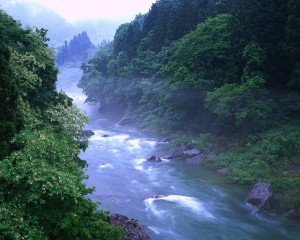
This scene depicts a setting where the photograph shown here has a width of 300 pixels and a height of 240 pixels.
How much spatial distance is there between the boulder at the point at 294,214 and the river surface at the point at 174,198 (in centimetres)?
53

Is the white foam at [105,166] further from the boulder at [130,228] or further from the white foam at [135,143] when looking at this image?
the boulder at [130,228]

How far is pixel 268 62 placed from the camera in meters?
37.3

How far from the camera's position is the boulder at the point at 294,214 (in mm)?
24609

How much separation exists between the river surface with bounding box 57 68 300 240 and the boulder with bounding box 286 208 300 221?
533 mm

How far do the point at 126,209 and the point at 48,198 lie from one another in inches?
527

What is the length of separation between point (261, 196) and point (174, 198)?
6290 millimetres

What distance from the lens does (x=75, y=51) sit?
552 ft

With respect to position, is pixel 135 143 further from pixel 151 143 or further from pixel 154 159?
pixel 154 159

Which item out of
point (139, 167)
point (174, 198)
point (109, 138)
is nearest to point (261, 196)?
point (174, 198)

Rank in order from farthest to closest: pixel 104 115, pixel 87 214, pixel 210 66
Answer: pixel 104 115, pixel 210 66, pixel 87 214

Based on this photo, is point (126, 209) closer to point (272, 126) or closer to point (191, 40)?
point (272, 126)

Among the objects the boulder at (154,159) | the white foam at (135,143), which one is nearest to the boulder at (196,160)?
the boulder at (154,159)

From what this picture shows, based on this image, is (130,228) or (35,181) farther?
(130,228)

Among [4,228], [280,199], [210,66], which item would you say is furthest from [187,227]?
[210,66]
